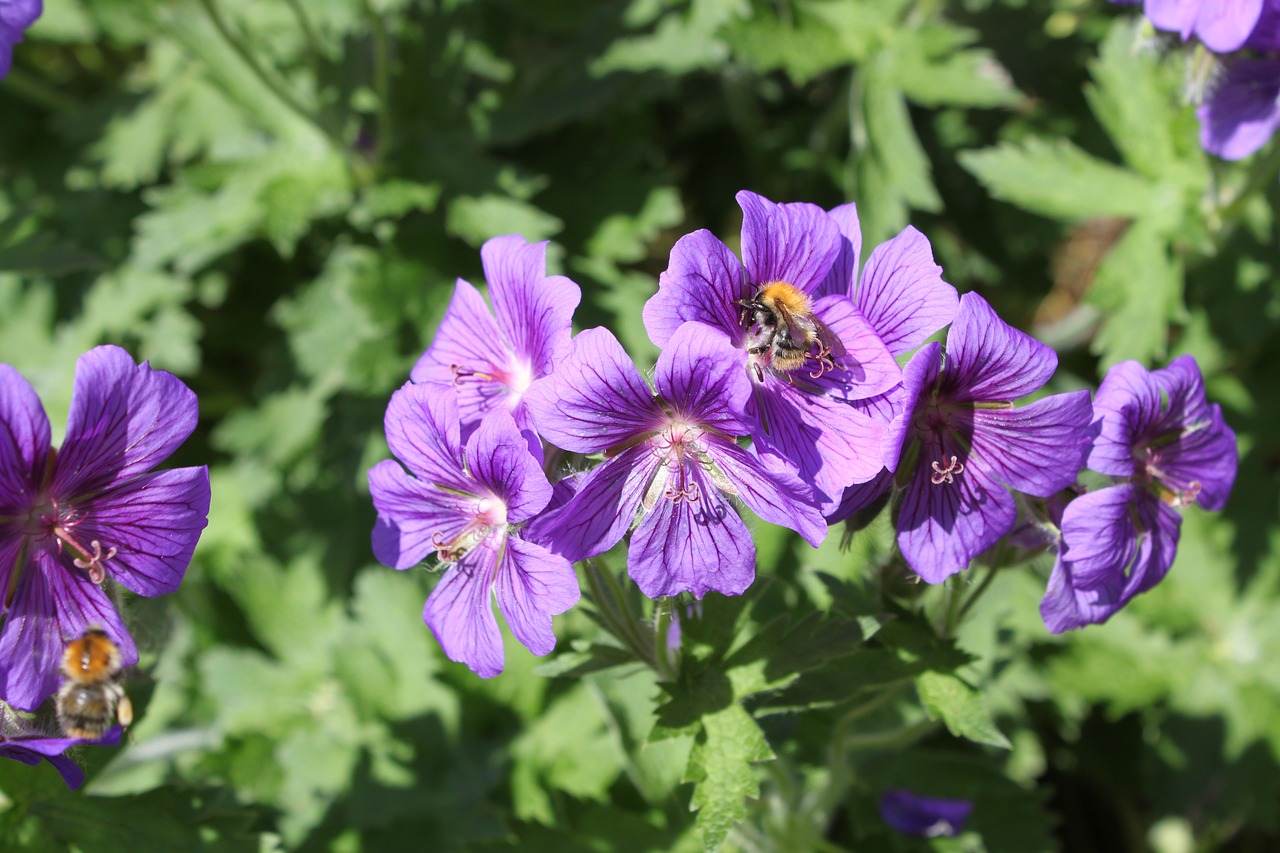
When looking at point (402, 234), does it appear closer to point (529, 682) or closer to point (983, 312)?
point (529, 682)

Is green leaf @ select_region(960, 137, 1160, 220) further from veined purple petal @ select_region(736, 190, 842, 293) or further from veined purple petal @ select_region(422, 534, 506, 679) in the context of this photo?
veined purple petal @ select_region(422, 534, 506, 679)

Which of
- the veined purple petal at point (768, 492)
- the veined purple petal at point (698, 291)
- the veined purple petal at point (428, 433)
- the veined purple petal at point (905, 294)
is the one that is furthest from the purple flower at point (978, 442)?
the veined purple petal at point (428, 433)

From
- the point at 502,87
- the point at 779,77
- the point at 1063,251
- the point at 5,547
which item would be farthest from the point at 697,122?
→ the point at 5,547

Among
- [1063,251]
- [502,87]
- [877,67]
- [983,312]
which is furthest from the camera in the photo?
[1063,251]

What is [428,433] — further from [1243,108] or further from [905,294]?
[1243,108]

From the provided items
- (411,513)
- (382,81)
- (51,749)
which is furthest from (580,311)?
(51,749)

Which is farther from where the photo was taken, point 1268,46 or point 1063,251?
point 1063,251

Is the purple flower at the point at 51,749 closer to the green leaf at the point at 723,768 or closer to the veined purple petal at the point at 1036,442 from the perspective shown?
the green leaf at the point at 723,768
